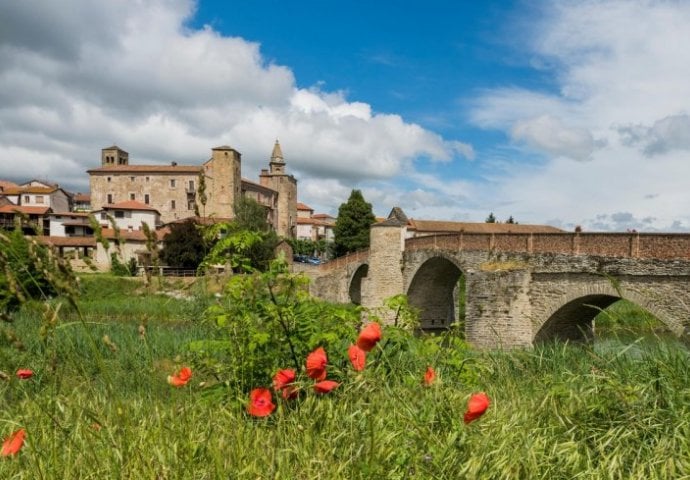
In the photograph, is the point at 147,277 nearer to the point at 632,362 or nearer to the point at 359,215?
the point at 632,362

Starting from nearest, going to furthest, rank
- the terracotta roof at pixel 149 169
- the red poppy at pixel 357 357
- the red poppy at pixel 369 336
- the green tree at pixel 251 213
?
the red poppy at pixel 369 336 → the red poppy at pixel 357 357 → the green tree at pixel 251 213 → the terracotta roof at pixel 149 169

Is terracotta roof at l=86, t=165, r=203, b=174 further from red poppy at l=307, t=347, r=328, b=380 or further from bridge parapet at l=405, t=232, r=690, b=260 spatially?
red poppy at l=307, t=347, r=328, b=380

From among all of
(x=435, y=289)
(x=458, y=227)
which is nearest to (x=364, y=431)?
(x=435, y=289)

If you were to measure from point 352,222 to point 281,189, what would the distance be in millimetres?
32507

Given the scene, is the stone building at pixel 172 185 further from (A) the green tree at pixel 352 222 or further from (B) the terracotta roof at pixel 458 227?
(B) the terracotta roof at pixel 458 227


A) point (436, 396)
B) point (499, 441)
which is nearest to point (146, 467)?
point (436, 396)

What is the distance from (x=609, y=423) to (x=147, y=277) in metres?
2.85

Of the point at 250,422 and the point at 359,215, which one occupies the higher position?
the point at 359,215

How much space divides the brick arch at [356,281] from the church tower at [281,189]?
1634 inches

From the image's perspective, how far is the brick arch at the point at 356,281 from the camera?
29595mm

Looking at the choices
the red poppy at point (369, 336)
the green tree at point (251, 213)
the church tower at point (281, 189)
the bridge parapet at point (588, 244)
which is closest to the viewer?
the red poppy at point (369, 336)

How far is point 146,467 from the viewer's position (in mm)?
2334

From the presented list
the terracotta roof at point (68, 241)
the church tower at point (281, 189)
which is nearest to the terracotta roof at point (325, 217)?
the church tower at point (281, 189)

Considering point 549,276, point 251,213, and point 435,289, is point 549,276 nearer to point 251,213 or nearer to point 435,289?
point 435,289
